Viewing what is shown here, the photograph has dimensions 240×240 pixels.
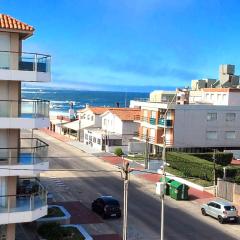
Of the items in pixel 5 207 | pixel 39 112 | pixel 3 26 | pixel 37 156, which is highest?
pixel 3 26

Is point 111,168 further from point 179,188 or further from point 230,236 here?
point 230,236

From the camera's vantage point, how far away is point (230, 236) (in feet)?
125

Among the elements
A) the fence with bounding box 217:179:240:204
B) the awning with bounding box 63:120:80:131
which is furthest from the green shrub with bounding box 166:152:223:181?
the awning with bounding box 63:120:80:131

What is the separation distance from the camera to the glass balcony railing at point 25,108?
86.9ft

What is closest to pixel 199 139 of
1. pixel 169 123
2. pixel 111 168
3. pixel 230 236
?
pixel 169 123

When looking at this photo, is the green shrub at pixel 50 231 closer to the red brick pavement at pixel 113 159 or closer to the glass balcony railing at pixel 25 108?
the glass balcony railing at pixel 25 108

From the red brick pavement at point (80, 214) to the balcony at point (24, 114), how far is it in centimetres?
1500

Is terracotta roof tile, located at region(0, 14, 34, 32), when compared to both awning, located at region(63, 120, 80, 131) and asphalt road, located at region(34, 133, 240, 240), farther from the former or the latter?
awning, located at region(63, 120, 80, 131)

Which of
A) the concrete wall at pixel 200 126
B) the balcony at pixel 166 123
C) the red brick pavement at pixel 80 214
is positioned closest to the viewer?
the red brick pavement at pixel 80 214

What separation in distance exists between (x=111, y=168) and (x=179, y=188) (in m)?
18.0

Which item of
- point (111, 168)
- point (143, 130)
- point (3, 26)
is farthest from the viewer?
point (143, 130)

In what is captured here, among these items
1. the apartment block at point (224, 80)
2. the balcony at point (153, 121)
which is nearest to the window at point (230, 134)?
the balcony at point (153, 121)

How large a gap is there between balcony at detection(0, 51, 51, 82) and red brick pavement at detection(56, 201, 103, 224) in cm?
1702

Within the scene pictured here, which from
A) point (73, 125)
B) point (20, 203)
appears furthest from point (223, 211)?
point (73, 125)
